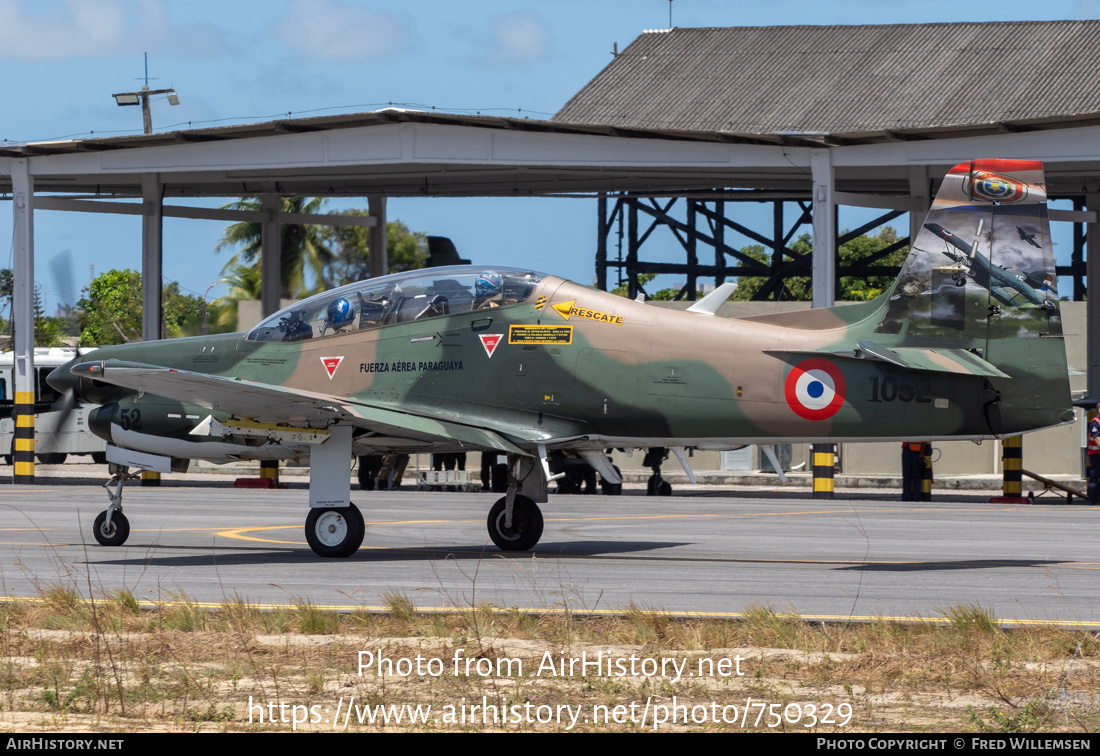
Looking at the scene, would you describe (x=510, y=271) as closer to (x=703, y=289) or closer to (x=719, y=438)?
(x=719, y=438)

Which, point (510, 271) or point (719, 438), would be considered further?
point (510, 271)

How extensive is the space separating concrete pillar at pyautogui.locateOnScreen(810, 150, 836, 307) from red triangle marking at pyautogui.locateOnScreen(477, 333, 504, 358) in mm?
14069

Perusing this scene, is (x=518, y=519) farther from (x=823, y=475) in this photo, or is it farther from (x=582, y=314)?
(x=823, y=475)

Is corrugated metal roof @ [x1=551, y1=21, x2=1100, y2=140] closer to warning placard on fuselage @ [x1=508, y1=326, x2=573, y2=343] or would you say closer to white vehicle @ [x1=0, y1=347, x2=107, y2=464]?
white vehicle @ [x1=0, y1=347, x2=107, y2=464]

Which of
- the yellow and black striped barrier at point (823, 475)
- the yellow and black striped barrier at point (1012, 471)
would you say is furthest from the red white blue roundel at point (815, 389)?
the yellow and black striped barrier at point (1012, 471)

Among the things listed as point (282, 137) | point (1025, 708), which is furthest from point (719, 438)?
point (282, 137)

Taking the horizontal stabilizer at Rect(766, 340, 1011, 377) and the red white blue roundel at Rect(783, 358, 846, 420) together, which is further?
the red white blue roundel at Rect(783, 358, 846, 420)

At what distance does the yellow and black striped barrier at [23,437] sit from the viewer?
32375 mm

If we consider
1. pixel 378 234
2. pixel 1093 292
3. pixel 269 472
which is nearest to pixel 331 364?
pixel 269 472

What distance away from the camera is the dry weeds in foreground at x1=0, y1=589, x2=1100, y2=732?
7.26m

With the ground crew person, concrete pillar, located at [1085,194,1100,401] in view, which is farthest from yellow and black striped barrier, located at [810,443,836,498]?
concrete pillar, located at [1085,194,1100,401]

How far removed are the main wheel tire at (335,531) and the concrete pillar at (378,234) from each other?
3023 cm
